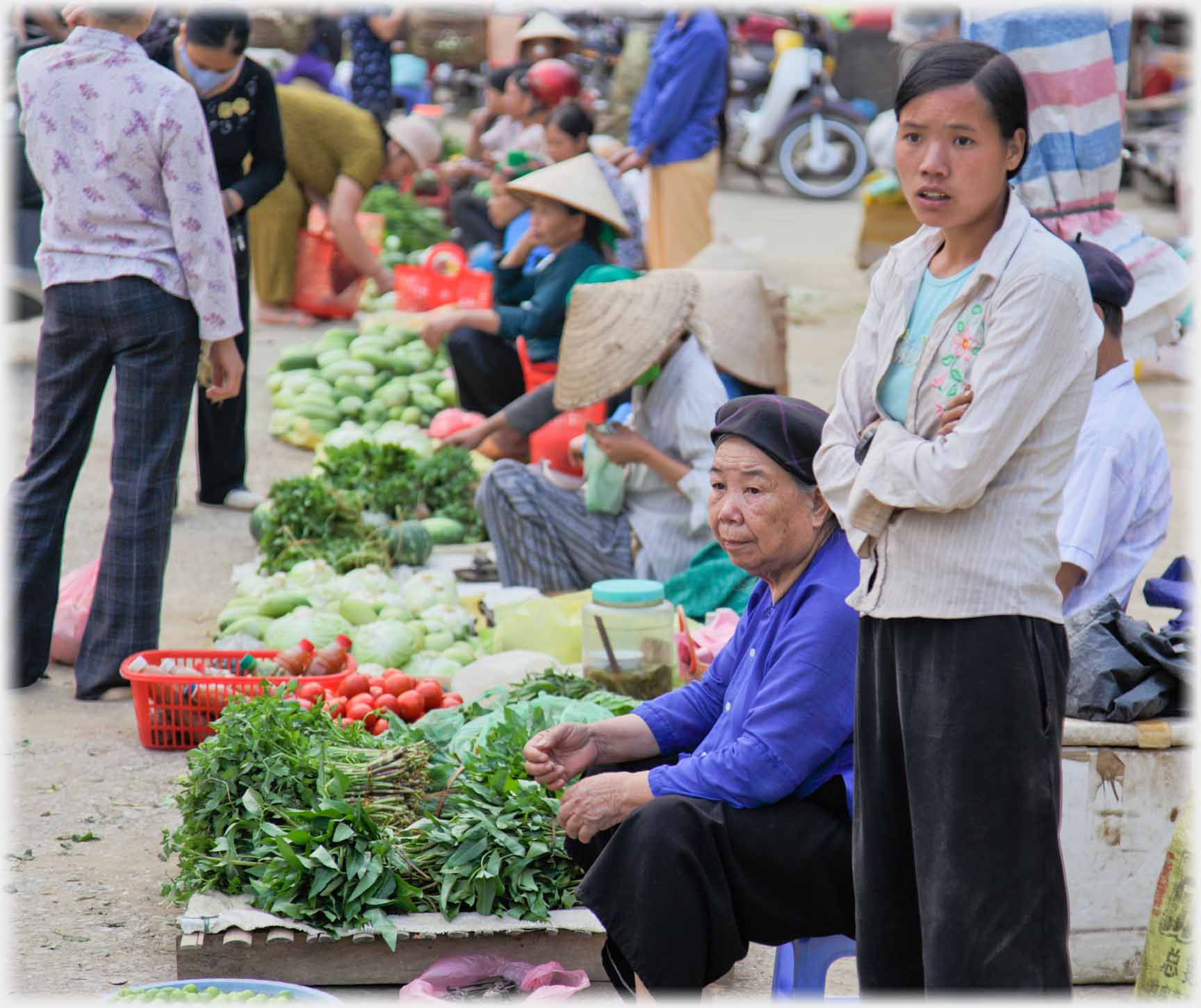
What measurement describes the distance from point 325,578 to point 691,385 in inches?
57.0

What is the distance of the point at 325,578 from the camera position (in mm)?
4879

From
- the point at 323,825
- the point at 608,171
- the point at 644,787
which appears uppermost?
the point at 608,171

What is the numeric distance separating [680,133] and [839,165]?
7.09m

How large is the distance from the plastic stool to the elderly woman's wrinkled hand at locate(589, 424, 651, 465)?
1.94 meters

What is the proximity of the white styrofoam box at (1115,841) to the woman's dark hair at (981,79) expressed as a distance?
1.32m

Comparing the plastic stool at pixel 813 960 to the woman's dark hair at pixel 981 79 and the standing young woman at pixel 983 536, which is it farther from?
the woman's dark hair at pixel 981 79

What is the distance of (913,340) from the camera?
2.14 m

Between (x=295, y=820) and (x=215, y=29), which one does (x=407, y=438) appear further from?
(x=295, y=820)

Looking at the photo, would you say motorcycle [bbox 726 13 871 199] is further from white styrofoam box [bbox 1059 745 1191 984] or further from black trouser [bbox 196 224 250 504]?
white styrofoam box [bbox 1059 745 1191 984]

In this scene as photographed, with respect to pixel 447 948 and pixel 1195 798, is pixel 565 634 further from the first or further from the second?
pixel 1195 798

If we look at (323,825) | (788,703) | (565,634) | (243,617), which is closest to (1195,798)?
(788,703)

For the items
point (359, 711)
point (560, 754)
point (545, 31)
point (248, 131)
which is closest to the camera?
point (560, 754)

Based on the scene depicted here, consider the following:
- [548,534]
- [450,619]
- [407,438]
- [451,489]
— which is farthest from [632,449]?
[407,438]

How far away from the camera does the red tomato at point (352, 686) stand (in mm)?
3902
